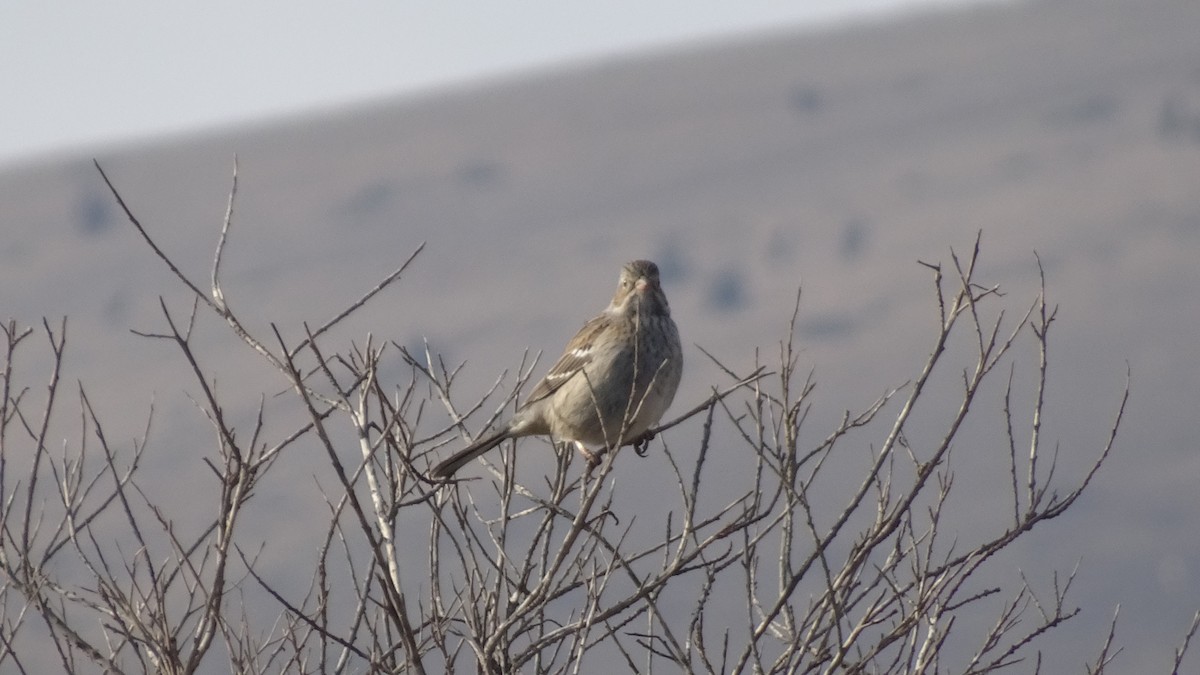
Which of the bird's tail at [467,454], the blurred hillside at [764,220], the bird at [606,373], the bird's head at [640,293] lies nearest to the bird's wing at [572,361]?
the bird at [606,373]

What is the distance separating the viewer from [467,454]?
8859mm

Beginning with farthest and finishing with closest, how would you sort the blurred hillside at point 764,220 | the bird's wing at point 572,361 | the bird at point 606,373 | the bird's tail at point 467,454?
1. the blurred hillside at point 764,220
2. the bird's wing at point 572,361
3. the bird at point 606,373
4. the bird's tail at point 467,454

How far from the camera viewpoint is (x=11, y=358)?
7047mm

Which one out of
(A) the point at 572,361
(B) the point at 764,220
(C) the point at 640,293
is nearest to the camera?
(C) the point at 640,293

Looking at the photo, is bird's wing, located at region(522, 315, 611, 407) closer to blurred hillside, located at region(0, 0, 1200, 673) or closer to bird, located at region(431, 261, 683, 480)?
bird, located at region(431, 261, 683, 480)

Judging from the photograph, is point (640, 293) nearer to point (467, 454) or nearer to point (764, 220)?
point (467, 454)

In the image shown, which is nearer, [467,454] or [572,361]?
[467,454]

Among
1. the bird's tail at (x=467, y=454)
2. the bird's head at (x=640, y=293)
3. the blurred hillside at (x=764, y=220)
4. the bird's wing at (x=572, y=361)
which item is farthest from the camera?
the blurred hillside at (x=764, y=220)

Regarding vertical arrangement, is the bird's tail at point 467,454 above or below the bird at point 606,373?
below

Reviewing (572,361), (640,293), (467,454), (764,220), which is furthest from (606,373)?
(764,220)

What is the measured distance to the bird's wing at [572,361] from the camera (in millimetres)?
9656

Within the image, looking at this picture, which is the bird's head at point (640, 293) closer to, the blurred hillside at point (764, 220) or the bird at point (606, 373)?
the bird at point (606, 373)

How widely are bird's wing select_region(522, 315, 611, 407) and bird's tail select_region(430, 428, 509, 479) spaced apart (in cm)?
51

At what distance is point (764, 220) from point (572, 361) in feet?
422
